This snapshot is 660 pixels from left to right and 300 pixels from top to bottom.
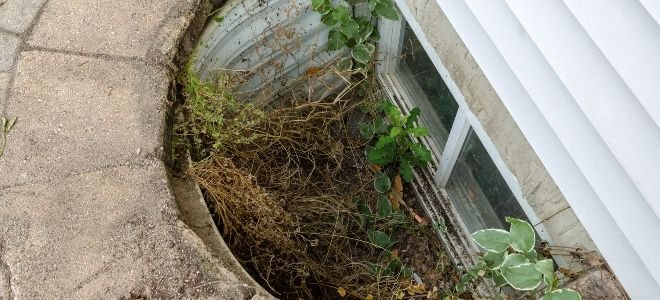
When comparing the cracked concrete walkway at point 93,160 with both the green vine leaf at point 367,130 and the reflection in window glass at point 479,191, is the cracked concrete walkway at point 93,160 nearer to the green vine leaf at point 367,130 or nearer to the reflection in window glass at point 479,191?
the green vine leaf at point 367,130

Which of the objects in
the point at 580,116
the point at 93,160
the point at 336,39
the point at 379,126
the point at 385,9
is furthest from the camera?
the point at 379,126

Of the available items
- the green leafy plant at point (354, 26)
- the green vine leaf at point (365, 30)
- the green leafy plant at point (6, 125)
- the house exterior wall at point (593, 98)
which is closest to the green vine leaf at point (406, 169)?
the green leafy plant at point (354, 26)

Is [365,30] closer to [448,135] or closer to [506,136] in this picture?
[448,135]

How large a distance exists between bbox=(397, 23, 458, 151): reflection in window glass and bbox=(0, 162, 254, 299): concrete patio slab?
1387 millimetres

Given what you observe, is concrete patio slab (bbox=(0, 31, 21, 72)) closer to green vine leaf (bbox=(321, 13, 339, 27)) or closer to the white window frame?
green vine leaf (bbox=(321, 13, 339, 27))

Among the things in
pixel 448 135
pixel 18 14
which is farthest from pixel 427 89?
pixel 18 14

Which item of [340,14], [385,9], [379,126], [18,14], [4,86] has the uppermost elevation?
[18,14]

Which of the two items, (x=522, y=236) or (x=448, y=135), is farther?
(x=448, y=135)

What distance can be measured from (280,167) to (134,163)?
87 cm

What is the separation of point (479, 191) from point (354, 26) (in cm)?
100

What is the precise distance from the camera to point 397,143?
122 inches

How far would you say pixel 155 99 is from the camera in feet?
8.00

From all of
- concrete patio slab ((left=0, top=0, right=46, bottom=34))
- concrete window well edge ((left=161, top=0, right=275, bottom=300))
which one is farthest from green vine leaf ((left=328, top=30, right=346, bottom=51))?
concrete patio slab ((left=0, top=0, right=46, bottom=34))

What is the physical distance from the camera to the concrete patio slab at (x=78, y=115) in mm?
2340
